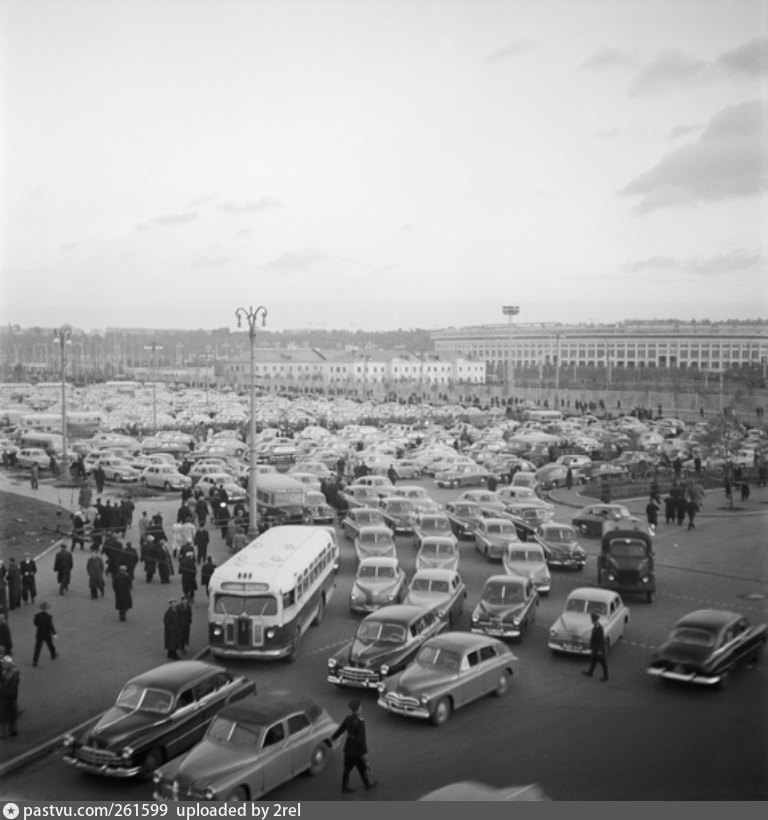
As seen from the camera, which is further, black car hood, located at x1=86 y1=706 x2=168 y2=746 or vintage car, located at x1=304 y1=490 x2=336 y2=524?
vintage car, located at x1=304 y1=490 x2=336 y2=524

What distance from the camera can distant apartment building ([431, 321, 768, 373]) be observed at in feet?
421

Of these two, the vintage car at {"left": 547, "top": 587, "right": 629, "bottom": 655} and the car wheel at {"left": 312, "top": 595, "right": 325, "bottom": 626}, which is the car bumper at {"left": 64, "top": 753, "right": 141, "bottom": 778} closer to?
the car wheel at {"left": 312, "top": 595, "right": 325, "bottom": 626}

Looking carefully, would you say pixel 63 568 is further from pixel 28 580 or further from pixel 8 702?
pixel 8 702

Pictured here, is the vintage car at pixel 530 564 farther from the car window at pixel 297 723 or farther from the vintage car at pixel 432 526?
the car window at pixel 297 723

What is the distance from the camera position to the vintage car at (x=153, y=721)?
10195 millimetres

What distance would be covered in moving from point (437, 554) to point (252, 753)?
33.9 feet

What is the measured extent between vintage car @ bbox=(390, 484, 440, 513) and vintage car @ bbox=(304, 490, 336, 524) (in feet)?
7.94

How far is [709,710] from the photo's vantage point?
12312 millimetres

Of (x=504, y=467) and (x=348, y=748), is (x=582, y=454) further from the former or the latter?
(x=348, y=748)

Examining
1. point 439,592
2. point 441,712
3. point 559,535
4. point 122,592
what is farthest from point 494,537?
point 441,712

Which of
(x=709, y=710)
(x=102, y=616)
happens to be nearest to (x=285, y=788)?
(x=709, y=710)

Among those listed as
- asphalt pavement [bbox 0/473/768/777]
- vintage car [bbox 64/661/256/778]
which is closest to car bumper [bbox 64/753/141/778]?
vintage car [bbox 64/661/256/778]

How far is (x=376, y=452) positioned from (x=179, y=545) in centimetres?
1930

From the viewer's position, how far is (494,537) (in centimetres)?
2233
